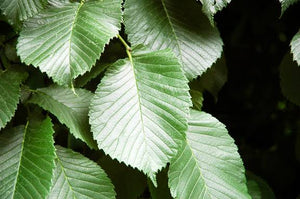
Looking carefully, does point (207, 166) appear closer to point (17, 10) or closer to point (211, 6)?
point (211, 6)

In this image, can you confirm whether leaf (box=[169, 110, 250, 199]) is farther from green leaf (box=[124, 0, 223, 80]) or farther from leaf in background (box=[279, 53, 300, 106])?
leaf in background (box=[279, 53, 300, 106])

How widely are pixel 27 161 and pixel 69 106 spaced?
0.48 ft

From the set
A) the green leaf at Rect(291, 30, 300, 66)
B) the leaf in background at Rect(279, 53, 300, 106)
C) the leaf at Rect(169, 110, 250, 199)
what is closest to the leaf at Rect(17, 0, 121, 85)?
the leaf at Rect(169, 110, 250, 199)

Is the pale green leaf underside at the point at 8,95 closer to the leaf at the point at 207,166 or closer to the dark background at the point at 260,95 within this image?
the leaf at the point at 207,166

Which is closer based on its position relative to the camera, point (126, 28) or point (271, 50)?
point (126, 28)

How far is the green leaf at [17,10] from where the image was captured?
73cm

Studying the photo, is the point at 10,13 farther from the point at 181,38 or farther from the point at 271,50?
the point at 271,50

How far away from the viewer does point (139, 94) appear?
0.71 m

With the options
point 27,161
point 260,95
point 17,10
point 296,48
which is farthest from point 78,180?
point 260,95

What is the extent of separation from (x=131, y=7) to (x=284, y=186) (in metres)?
1.24

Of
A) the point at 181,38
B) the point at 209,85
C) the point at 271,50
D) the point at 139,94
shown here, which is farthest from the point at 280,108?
the point at 139,94

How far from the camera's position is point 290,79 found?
41.4 inches

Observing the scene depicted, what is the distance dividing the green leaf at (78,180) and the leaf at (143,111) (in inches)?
5.0

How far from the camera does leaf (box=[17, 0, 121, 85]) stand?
2.17 feet
